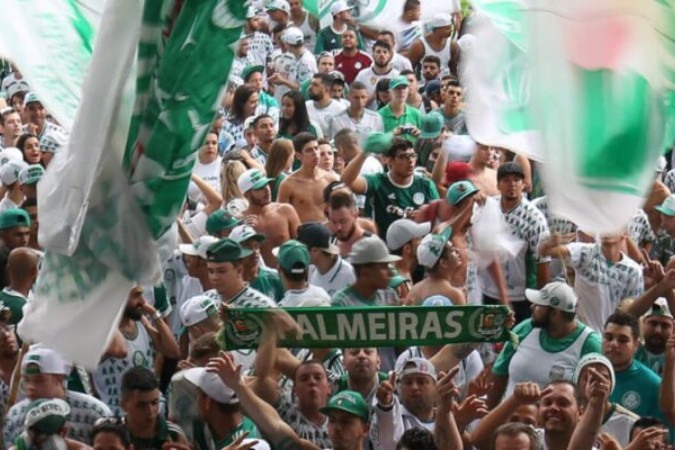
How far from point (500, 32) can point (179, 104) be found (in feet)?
2.45

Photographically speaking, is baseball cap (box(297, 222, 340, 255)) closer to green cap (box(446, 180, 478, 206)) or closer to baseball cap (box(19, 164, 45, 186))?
green cap (box(446, 180, 478, 206))

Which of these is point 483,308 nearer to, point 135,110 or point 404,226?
point 135,110

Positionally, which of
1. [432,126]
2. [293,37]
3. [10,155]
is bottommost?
[293,37]

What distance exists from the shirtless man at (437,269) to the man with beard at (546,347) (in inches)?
20.6

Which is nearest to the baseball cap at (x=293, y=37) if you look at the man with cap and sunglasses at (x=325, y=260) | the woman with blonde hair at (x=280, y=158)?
the woman with blonde hair at (x=280, y=158)

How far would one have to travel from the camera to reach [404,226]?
9.42m

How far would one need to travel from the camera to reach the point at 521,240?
9773mm

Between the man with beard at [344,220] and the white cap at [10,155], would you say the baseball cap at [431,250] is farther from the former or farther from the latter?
the white cap at [10,155]

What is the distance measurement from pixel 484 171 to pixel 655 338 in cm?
302

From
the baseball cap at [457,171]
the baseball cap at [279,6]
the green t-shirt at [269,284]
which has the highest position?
the green t-shirt at [269,284]

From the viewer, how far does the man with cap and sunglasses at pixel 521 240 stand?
9758 millimetres

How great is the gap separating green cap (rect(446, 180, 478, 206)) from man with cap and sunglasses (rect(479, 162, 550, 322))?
0.31 metres

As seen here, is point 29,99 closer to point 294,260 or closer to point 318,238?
point 318,238

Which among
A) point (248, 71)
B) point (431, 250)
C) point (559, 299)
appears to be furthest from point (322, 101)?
point (559, 299)
